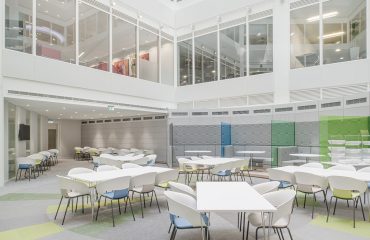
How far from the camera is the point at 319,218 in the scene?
531 centimetres

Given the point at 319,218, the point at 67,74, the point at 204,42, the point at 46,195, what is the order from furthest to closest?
the point at 204,42, the point at 67,74, the point at 46,195, the point at 319,218

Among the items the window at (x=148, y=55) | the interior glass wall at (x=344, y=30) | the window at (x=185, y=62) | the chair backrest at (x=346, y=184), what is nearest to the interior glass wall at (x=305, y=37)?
the interior glass wall at (x=344, y=30)

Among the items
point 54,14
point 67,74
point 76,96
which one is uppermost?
point 54,14

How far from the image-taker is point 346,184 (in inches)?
193

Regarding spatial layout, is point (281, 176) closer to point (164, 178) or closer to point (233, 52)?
point (164, 178)

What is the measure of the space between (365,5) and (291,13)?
9.24 feet

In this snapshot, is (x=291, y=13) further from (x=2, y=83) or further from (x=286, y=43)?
(x=2, y=83)

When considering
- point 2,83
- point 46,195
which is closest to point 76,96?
point 2,83

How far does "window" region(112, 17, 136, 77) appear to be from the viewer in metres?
12.8

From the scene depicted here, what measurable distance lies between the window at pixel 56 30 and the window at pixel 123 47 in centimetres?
196

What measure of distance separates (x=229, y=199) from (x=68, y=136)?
63.4ft

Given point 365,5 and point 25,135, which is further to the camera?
point 25,135

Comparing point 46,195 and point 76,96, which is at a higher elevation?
point 76,96

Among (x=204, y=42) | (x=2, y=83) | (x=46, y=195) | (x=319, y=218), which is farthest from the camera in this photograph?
(x=204, y=42)
